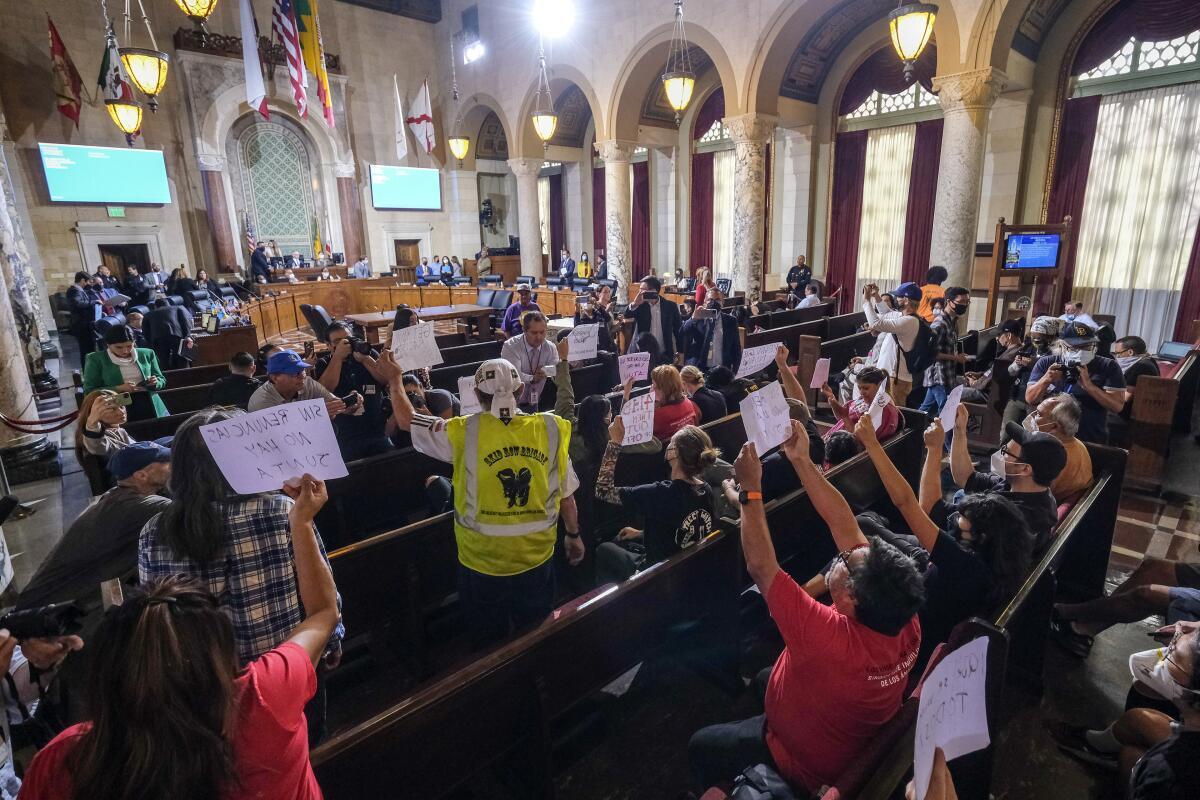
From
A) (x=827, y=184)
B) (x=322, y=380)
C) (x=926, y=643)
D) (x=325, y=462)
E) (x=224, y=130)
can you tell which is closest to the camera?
(x=325, y=462)

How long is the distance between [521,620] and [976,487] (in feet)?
7.57

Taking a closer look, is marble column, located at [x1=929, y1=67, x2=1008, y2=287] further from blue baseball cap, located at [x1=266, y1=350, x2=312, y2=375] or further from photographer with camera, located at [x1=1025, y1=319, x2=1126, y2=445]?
blue baseball cap, located at [x1=266, y1=350, x2=312, y2=375]

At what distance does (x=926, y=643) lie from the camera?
2.53 metres

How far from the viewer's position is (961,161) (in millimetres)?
8062

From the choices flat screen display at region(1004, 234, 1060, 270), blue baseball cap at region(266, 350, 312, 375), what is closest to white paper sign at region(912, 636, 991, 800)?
blue baseball cap at region(266, 350, 312, 375)

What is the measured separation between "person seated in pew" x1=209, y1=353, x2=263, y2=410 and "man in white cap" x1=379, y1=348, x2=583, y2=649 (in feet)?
8.33

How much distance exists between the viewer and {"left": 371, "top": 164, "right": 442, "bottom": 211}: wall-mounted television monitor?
1798cm

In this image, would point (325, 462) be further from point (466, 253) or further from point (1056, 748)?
point (466, 253)

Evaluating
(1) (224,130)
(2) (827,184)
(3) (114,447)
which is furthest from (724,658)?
(1) (224,130)

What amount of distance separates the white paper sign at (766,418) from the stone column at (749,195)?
8759 millimetres

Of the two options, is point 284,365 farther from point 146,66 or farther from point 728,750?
point 146,66

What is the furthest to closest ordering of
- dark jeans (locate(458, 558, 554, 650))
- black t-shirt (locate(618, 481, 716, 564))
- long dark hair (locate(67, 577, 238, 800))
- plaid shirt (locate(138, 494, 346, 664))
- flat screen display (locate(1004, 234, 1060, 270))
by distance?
flat screen display (locate(1004, 234, 1060, 270)) < black t-shirt (locate(618, 481, 716, 564)) < dark jeans (locate(458, 558, 554, 650)) < plaid shirt (locate(138, 494, 346, 664)) < long dark hair (locate(67, 577, 238, 800))

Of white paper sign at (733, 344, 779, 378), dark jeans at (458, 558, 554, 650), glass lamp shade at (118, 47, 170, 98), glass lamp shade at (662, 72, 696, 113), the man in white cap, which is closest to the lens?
the man in white cap

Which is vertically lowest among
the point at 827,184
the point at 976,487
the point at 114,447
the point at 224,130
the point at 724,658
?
the point at 724,658
